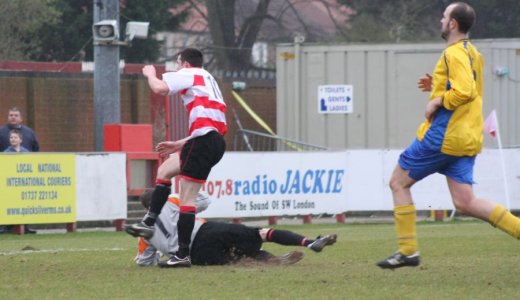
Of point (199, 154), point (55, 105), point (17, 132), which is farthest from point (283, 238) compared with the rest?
point (55, 105)

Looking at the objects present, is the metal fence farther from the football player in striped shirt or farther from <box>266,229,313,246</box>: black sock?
the football player in striped shirt

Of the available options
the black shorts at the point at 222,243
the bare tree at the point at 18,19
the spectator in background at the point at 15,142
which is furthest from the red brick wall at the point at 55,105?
the black shorts at the point at 222,243

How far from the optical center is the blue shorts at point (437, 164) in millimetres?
8867

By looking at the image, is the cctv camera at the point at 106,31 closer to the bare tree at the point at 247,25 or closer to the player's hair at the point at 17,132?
the player's hair at the point at 17,132

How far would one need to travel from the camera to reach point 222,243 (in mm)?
10156

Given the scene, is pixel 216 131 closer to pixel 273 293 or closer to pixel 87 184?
pixel 273 293

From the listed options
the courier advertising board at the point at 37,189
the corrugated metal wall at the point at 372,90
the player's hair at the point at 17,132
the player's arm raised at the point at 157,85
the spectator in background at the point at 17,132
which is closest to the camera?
the player's arm raised at the point at 157,85

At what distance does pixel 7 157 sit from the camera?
17000 mm

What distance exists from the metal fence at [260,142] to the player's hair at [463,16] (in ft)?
52.5

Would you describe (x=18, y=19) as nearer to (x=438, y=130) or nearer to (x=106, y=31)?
(x=106, y=31)

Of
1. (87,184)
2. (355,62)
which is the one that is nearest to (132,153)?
(87,184)

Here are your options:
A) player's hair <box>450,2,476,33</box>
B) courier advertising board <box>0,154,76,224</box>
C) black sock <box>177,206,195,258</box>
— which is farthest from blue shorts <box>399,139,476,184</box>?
courier advertising board <box>0,154,76,224</box>

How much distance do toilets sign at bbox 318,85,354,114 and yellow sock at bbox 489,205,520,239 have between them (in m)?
15.6

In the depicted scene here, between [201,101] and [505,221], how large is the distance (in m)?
2.60
